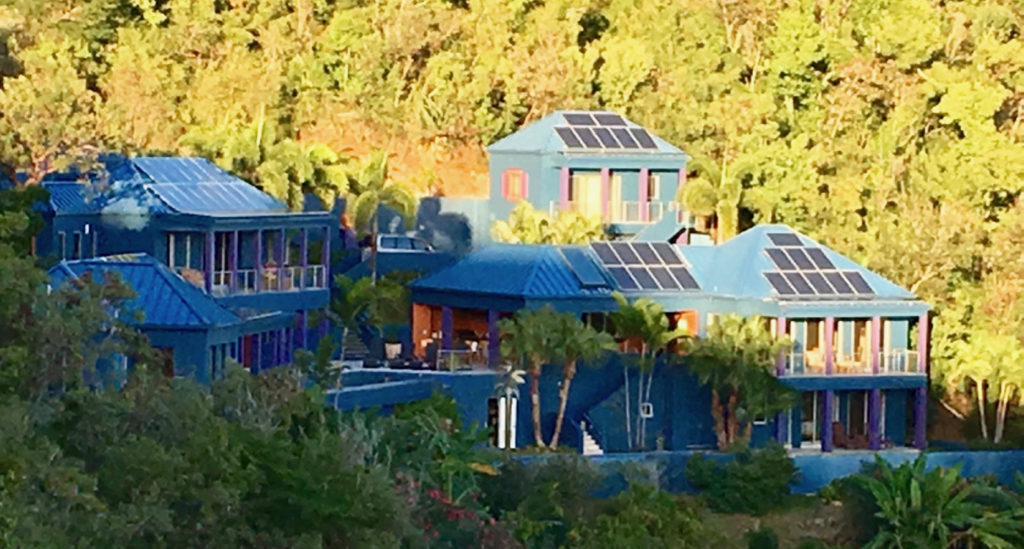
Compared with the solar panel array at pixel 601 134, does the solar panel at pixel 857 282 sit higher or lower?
lower

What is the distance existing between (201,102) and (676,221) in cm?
1282

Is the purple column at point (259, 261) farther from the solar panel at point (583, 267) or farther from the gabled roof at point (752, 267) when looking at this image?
the gabled roof at point (752, 267)

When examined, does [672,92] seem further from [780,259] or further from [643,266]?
[780,259]

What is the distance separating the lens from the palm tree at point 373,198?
5516 centimetres

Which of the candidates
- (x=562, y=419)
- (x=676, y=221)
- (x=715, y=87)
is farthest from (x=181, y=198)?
(x=715, y=87)

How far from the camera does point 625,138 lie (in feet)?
188

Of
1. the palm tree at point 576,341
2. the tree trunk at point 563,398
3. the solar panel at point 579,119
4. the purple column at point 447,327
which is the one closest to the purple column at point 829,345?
the palm tree at point 576,341

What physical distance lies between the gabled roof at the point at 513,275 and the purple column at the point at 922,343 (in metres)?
6.44

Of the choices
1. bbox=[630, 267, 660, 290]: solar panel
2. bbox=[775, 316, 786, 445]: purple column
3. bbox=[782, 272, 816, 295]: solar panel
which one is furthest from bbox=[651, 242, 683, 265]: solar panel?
bbox=[775, 316, 786, 445]: purple column

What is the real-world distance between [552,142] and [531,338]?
9574mm

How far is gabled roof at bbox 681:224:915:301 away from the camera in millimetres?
50969

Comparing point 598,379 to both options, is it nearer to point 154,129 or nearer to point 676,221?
point 676,221

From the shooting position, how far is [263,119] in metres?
58.1

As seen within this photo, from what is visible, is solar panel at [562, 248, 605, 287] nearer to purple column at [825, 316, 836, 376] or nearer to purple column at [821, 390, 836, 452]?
purple column at [825, 316, 836, 376]
